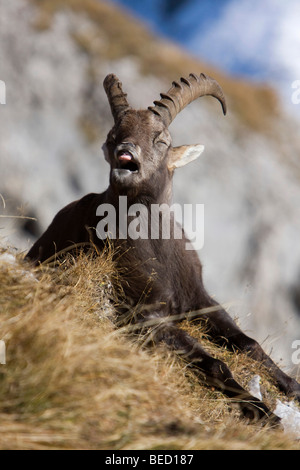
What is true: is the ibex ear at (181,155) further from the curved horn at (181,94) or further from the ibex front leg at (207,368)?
the ibex front leg at (207,368)

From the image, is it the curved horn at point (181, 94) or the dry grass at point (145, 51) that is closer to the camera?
the curved horn at point (181, 94)

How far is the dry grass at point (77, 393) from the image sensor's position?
140 inches

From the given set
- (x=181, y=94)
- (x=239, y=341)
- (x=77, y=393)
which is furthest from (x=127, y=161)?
(x=77, y=393)

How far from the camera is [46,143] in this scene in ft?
94.9

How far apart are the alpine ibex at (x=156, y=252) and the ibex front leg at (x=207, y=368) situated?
11 millimetres

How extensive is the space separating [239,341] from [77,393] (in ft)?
12.3

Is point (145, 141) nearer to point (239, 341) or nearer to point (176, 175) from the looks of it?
point (239, 341)

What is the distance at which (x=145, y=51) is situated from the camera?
34531 millimetres

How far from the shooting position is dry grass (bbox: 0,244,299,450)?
3547mm

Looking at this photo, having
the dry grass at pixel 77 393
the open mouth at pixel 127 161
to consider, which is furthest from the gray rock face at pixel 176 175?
the dry grass at pixel 77 393

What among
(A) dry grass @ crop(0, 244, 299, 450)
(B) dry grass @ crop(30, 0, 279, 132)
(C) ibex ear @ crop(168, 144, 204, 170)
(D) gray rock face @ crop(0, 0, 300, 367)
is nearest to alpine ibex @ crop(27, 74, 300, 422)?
(C) ibex ear @ crop(168, 144, 204, 170)

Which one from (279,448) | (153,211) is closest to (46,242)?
(153,211)

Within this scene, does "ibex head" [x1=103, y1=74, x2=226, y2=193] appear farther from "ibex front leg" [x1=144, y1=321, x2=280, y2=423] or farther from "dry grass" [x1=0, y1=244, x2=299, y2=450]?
"dry grass" [x1=0, y1=244, x2=299, y2=450]

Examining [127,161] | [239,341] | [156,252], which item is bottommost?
[239,341]
